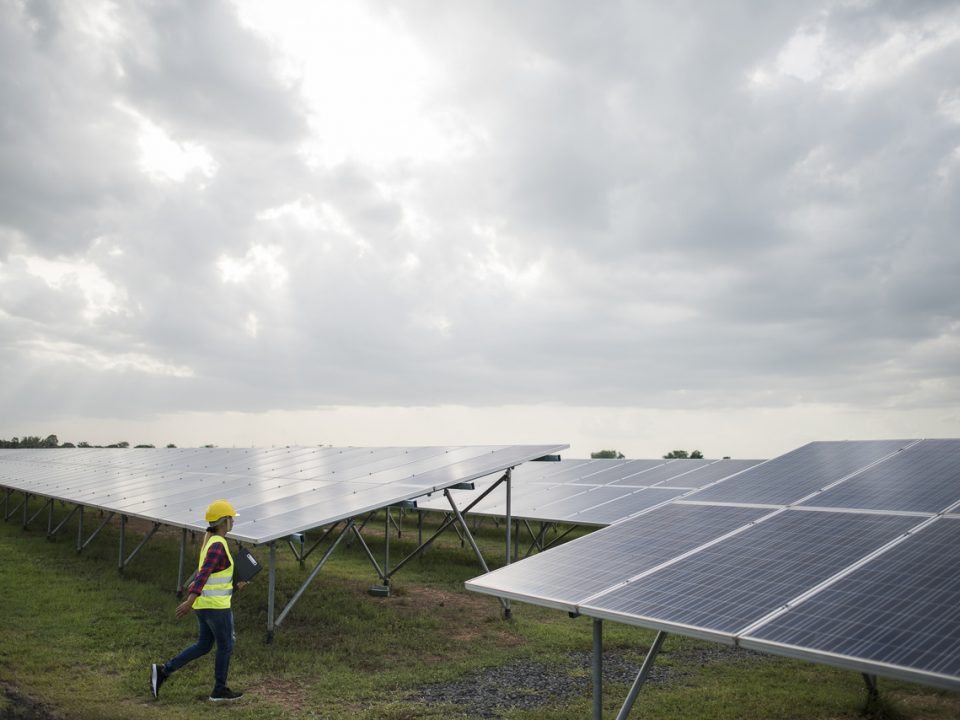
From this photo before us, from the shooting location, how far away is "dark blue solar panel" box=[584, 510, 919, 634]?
19.2 ft

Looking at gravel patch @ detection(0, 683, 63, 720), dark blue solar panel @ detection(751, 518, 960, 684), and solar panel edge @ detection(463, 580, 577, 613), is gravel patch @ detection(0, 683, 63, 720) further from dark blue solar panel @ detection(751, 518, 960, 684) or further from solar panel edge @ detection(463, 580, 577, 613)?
dark blue solar panel @ detection(751, 518, 960, 684)

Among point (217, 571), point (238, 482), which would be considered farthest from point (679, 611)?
point (238, 482)

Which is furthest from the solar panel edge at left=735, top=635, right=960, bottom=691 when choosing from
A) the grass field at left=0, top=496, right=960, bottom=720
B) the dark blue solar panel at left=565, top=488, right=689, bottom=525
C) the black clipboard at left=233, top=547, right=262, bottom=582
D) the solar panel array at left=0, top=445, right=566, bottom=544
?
the dark blue solar panel at left=565, top=488, right=689, bottom=525

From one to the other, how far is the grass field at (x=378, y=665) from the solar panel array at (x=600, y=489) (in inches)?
163

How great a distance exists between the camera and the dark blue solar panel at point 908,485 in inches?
307

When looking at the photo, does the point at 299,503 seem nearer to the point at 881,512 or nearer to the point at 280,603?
the point at 280,603

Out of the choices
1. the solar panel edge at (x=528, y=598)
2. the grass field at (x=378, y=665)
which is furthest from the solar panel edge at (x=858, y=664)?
the grass field at (x=378, y=665)

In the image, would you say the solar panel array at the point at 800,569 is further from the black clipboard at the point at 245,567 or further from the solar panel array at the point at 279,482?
the solar panel array at the point at 279,482

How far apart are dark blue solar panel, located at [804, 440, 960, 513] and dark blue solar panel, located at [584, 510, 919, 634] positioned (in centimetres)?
46

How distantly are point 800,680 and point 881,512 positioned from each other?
168 inches

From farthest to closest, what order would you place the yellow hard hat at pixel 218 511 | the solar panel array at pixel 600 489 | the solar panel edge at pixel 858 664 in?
the solar panel array at pixel 600 489, the yellow hard hat at pixel 218 511, the solar panel edge at pixel 858 664

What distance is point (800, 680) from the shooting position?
34.9ft

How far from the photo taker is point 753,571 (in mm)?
6574

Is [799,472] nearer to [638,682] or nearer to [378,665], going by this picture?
[638,682]
